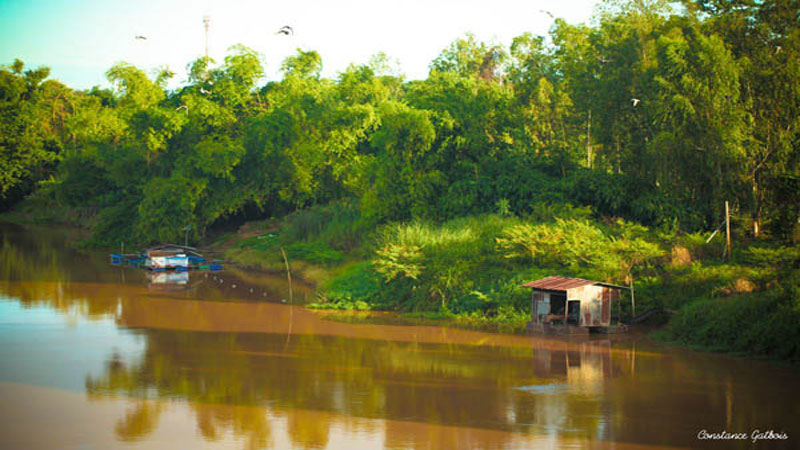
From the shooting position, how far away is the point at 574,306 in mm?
21188

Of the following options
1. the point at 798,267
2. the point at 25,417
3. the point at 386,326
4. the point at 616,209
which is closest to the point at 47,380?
the point at 25,417

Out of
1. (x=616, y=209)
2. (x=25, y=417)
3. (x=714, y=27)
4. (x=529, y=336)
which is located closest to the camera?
(x=25, y=417)

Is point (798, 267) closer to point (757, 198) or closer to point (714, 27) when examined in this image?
point (757, 198)

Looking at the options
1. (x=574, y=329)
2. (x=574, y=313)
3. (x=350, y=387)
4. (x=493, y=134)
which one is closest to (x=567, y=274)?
(x=574, y=313)

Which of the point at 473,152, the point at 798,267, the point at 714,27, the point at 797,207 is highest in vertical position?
the point at 714,27

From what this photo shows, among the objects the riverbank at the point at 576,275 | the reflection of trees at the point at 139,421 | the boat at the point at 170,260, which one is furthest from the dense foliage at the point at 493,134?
the reflection of trees at the point at 139,421

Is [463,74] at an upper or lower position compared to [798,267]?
upper

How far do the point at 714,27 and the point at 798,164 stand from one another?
5.60 m

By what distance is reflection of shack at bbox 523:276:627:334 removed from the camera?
788 inches

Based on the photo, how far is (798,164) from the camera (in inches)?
886

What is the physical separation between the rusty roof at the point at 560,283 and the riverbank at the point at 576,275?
1430mm

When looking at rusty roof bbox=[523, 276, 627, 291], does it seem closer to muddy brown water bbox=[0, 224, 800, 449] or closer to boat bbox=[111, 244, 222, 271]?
muddy brown water bbox=[0, 224, 800, 449]

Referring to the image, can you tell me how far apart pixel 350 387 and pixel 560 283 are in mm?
7353

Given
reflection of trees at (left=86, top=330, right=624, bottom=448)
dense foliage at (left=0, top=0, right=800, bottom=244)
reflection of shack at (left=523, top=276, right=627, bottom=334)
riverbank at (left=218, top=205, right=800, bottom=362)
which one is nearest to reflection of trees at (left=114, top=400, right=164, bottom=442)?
reflection of trees at (left=86, top=330, right=624, bottom=448)
